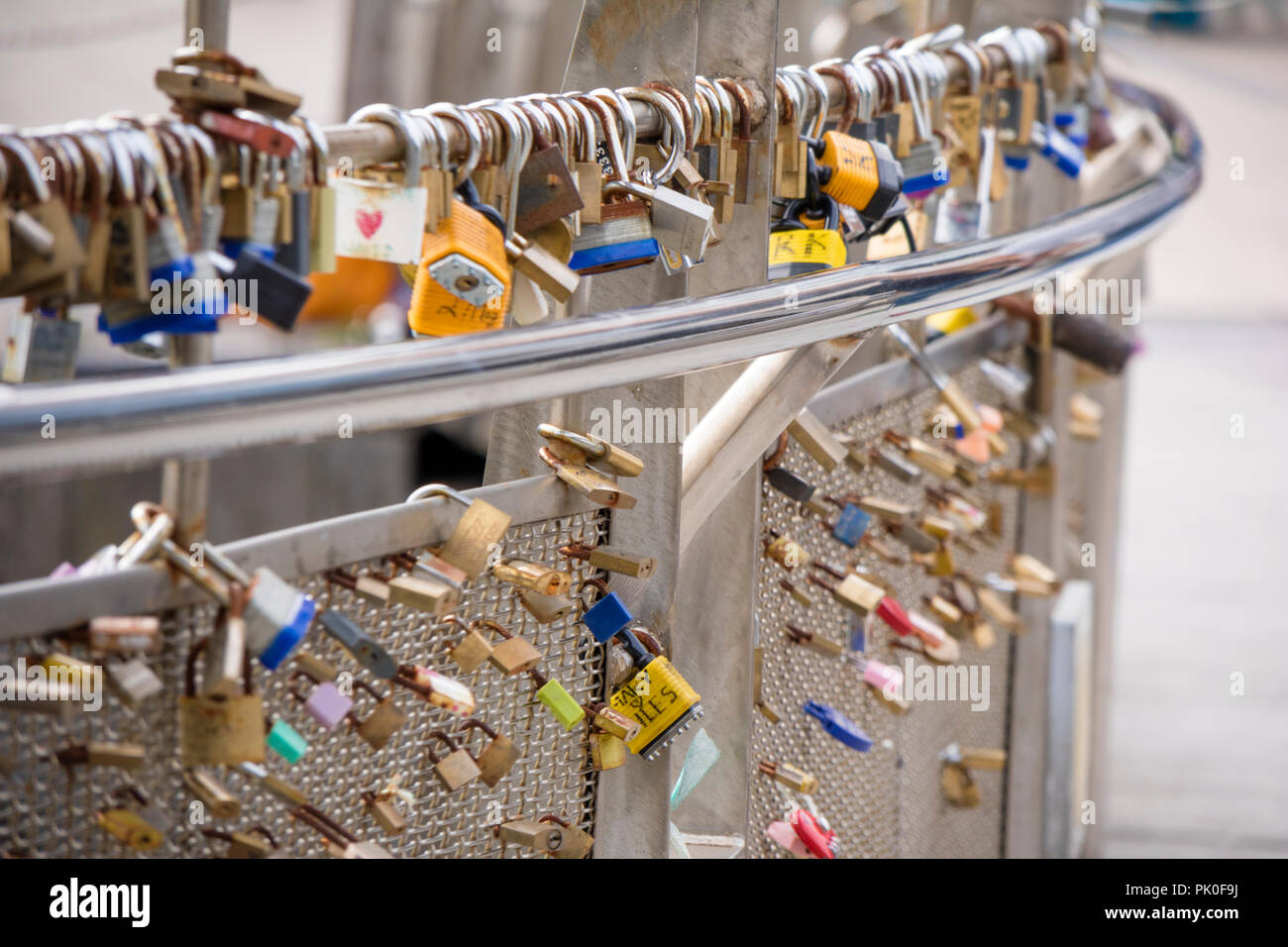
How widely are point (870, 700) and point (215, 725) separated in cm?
95

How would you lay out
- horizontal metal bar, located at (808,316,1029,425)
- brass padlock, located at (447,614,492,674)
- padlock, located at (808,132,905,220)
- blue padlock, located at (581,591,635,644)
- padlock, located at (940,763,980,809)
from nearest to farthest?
1. brass padlock, located at (447,614,492,674)
2. blue padlock, located at (581,591,635,644)
3. padlock, located at (808,132,905,220)
4. horizontal metal bar, located at (808,316,1029,425)
5. padlock, located at (940,763,980,809)

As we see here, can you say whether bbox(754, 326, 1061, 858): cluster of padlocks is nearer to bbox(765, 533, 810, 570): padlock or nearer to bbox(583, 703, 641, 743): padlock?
bbox(765, 533, 810, 570): padlock

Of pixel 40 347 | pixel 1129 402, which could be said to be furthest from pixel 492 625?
pixel 1129 402

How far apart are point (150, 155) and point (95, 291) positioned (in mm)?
77

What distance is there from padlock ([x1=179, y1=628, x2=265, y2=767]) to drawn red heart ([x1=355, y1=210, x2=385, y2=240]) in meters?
0.26

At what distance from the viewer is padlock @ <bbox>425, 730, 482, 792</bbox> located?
96 cm

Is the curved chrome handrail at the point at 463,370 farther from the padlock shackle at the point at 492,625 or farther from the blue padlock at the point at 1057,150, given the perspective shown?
the blue padlock at the point at 1057,150

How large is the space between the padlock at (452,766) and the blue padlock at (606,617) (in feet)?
0.48

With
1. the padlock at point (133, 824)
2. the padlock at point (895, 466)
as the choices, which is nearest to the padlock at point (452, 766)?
the padlock at point (133, 824)

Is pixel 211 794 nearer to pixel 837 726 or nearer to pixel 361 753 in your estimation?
pixel 361 753

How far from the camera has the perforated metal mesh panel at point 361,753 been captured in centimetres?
76

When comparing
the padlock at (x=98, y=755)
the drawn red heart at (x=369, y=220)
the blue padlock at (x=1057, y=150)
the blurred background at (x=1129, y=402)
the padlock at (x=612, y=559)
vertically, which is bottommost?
the blurred background at (x=1129, y=402)

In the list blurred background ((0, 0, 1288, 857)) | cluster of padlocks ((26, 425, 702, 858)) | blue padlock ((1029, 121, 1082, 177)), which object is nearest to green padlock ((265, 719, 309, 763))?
cluster of padlocks ((26, 425, 702, 858))

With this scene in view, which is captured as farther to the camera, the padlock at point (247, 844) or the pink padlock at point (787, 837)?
the pink padlock at point (787, 837)
